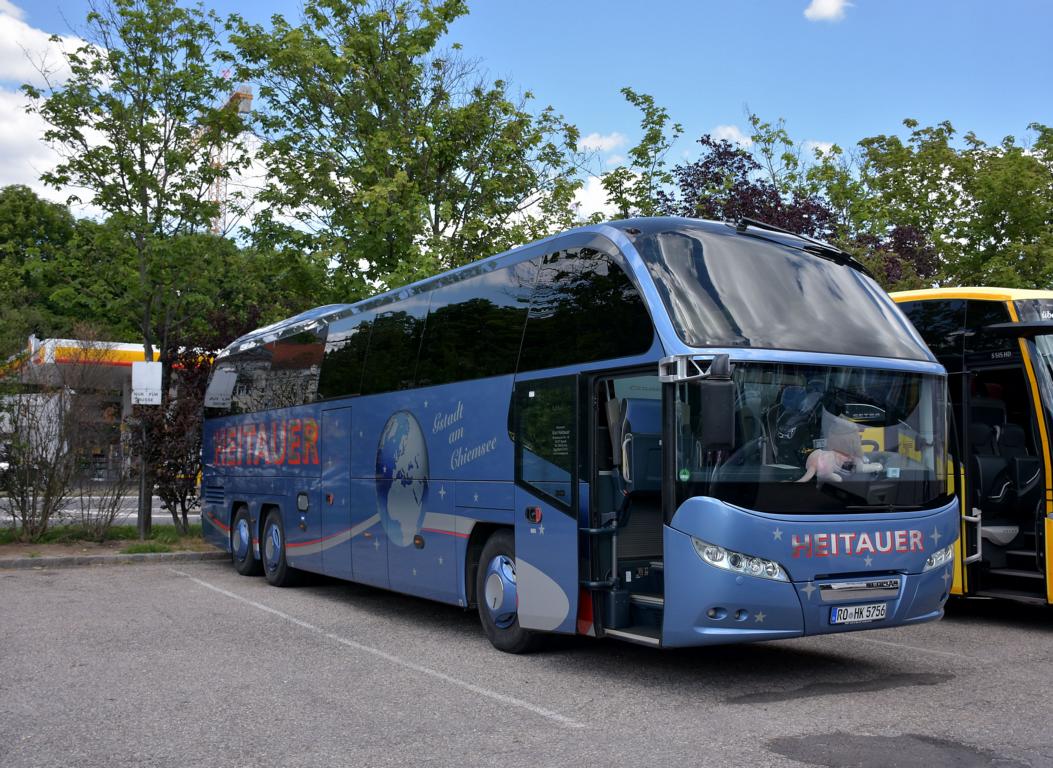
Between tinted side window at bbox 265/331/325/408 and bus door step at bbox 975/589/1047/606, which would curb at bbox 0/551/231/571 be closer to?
tinted side window at bbox 265/331/325/408

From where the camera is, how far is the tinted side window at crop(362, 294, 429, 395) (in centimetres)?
1185

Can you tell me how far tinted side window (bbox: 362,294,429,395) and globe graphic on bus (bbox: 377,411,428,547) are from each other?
45 cm

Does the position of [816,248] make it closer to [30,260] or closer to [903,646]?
[903,646]

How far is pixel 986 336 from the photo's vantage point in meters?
11.5

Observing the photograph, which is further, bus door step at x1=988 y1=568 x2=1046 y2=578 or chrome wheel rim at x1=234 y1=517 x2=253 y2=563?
chrome wheel rim at x1=234 y1=517 x2=253 y2=563

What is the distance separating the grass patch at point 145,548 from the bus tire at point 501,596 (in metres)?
10.3

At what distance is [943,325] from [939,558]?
4.25m

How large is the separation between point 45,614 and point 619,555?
7.07 metres

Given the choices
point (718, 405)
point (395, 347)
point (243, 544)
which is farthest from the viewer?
point (243, 544)

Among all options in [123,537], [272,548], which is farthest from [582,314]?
[123,537]

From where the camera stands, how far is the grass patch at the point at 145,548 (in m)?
A: 18.6

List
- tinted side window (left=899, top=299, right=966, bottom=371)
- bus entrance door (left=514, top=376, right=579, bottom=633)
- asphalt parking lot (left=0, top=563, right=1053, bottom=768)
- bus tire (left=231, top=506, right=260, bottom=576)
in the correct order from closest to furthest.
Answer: asphalt parking lot (left=0, top=563, right=1053, bottom=768), bus entrance door (left=514, top=376, right=579, bottom=633), tinted side window (left=899, top=299, right=966, bottom=371), bus tire (left=231, top=506, right=260, bottom=576)

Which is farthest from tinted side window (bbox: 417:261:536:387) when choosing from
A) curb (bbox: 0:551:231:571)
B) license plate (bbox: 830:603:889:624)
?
curb (bbox: 0:551:231:571)

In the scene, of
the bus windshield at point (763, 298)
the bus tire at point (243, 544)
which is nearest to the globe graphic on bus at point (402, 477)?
the bus windshield at point (763, 298)
